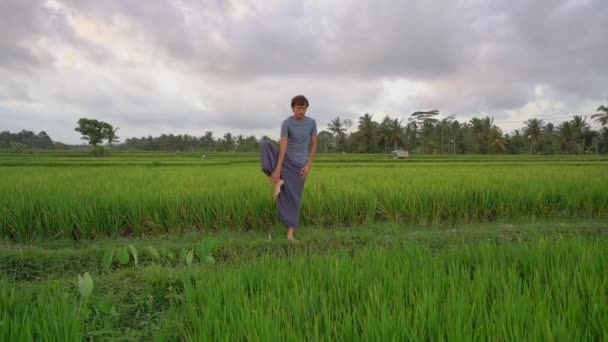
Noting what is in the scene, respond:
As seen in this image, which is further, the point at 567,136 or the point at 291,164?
the point at 567,136

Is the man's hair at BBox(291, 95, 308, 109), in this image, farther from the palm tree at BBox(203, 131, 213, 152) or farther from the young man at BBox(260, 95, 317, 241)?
the palm tree at BBox(203, 131, 213, 152)

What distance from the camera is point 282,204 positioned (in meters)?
3.50

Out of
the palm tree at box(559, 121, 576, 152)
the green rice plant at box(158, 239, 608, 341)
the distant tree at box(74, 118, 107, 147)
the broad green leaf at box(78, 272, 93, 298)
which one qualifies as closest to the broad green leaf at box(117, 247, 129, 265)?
the broad green leaf at box(78, 272, 93, 298)

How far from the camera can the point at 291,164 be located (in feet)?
11.3

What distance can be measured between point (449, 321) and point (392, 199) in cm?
344

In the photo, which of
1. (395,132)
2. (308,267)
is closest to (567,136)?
(395,132)

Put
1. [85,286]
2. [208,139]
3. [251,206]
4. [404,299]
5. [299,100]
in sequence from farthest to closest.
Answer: [208,139], [251,206], [299,100], [85,286], [404,299]

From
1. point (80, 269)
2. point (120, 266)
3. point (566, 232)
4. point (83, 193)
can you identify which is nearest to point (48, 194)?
point (83, 193)

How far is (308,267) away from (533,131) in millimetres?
55066

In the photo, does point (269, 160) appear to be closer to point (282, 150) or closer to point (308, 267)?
point (282, 150)

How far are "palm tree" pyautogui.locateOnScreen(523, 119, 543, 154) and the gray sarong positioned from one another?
173 ft

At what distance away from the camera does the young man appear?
337 cm

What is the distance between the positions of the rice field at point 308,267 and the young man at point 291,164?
15.2 inches

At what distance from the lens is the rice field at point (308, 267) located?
3.97 feet
